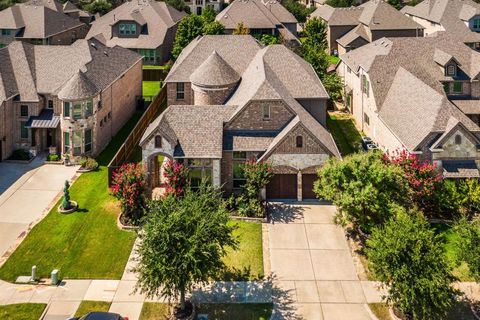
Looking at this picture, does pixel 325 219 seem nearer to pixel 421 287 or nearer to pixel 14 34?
pixel 421 287

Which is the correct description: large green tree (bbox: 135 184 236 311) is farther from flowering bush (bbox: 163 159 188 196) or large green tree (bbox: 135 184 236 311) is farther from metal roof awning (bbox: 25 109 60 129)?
metal roof awning (bbox: 25 109 60 129)

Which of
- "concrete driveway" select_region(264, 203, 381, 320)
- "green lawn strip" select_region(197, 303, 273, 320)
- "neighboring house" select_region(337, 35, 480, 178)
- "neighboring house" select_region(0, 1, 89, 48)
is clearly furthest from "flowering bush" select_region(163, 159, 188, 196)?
"neighboring house" select_region(0, 1, 89, 48)

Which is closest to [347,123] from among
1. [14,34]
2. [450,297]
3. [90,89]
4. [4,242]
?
[90,89]

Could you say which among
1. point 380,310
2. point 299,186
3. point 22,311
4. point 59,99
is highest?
point 59,99

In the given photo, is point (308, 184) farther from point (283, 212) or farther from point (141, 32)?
point (141, 32)

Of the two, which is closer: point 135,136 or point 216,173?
point 216,173

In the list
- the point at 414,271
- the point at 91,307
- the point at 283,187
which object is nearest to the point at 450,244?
the point at 414,271

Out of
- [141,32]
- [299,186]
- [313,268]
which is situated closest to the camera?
[313,268]
